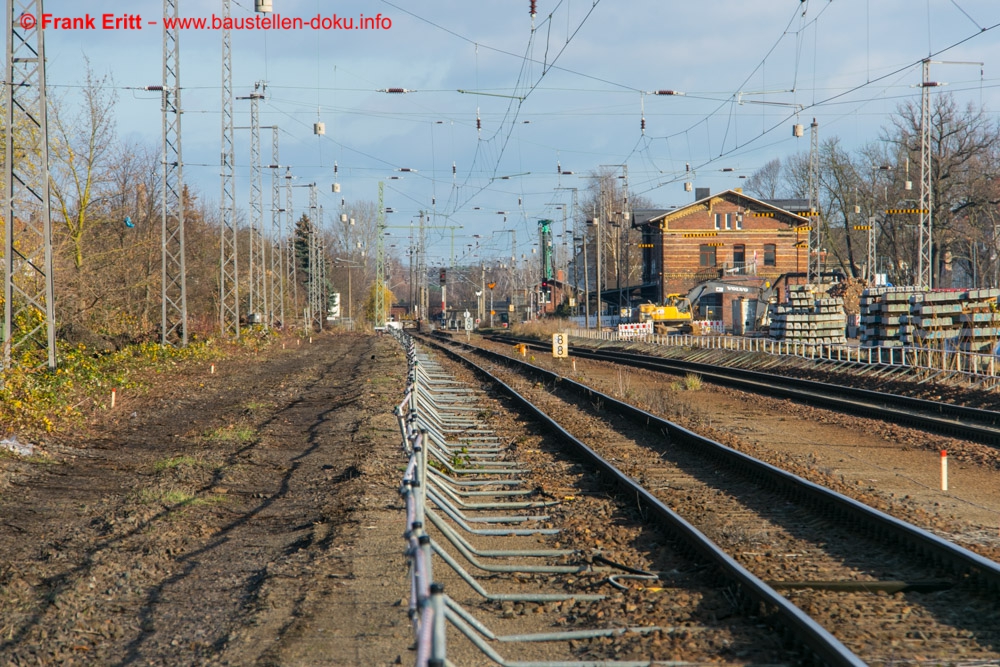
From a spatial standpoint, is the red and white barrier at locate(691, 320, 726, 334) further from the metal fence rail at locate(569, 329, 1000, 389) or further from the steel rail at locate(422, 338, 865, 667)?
the steel rail at locate(422, 338, 865, 667)

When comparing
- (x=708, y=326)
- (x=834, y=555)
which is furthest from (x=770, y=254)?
(x=834, y=555)

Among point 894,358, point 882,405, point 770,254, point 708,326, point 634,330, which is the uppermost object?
point 770,254

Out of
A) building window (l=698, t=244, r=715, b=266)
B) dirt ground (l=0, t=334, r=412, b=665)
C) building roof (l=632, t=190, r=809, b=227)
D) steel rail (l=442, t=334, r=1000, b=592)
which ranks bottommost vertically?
dirt ground (l=0, t=334, r=412, b=665)

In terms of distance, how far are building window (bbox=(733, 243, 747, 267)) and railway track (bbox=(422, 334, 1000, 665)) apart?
226ft

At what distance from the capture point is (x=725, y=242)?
80.4 meters

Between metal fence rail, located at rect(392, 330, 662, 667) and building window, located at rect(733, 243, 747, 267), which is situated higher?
building window, located at rect(733, 243, 747, 267)

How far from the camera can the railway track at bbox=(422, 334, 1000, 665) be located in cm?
627

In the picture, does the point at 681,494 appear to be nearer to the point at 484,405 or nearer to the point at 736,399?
the point at 484,405

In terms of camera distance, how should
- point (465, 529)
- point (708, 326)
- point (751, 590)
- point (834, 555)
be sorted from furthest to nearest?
point (708, 326) < point (465, 529) < point (834, 555) < point (751, 590)

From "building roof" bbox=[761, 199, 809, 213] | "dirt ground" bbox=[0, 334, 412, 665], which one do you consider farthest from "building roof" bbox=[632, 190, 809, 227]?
"dirt ground" bbox=[0, 334, 412, 665]

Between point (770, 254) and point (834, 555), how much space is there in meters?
75.8

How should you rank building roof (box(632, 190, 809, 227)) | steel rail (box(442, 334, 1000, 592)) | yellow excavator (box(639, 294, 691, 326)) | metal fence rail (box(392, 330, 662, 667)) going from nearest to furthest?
metal fence rail (box(392, 330, 662, 667)) < steel rail (box(442, 334, 1000, 592)) < yellow excavator (box(639, 294, 691, 326)) < building roof (box(632, 190, 809, 227))

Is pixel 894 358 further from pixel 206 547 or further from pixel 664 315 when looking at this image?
pixel 664 315

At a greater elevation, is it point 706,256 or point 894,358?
point 706,256
